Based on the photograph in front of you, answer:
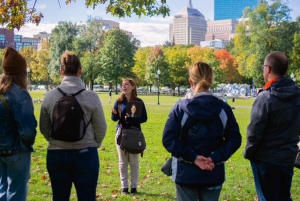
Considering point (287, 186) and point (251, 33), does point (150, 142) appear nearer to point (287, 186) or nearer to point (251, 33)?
point (287, 186)

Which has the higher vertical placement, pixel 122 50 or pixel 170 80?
pixel 122 50

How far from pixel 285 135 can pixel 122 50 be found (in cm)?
6969

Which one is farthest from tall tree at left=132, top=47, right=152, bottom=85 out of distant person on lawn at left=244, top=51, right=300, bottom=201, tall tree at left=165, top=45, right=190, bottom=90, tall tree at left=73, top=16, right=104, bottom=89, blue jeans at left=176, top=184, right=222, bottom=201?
blue jeans at left=176, top=184, right=222, bottom=201

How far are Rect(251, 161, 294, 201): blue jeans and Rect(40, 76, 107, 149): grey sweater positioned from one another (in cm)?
178

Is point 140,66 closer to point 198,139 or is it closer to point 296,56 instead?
point 296,56

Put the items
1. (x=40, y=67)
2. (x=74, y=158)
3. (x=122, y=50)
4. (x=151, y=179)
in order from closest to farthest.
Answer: (x=74, y=158)
(x=151, y=179)
(x=122, y=50)
(x=40, y=67)

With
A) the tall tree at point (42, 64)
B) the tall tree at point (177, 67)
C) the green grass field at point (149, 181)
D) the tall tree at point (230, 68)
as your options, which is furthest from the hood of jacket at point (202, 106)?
the tall tree at point (230, 68)

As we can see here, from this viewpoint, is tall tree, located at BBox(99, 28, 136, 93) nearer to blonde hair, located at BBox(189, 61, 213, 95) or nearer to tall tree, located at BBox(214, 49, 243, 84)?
tall tree, located at BBox(214, 49, 243, 84)

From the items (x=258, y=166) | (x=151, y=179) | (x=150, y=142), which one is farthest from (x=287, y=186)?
(x=150, y=142)

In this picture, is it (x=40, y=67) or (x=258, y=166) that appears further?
(x=40, y=67)

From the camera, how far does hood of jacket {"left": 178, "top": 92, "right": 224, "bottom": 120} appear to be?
3.57 m

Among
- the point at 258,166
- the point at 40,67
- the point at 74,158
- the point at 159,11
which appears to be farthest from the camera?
the point at 40,67

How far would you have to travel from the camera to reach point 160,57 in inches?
2982

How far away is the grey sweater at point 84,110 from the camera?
13.3 ft
